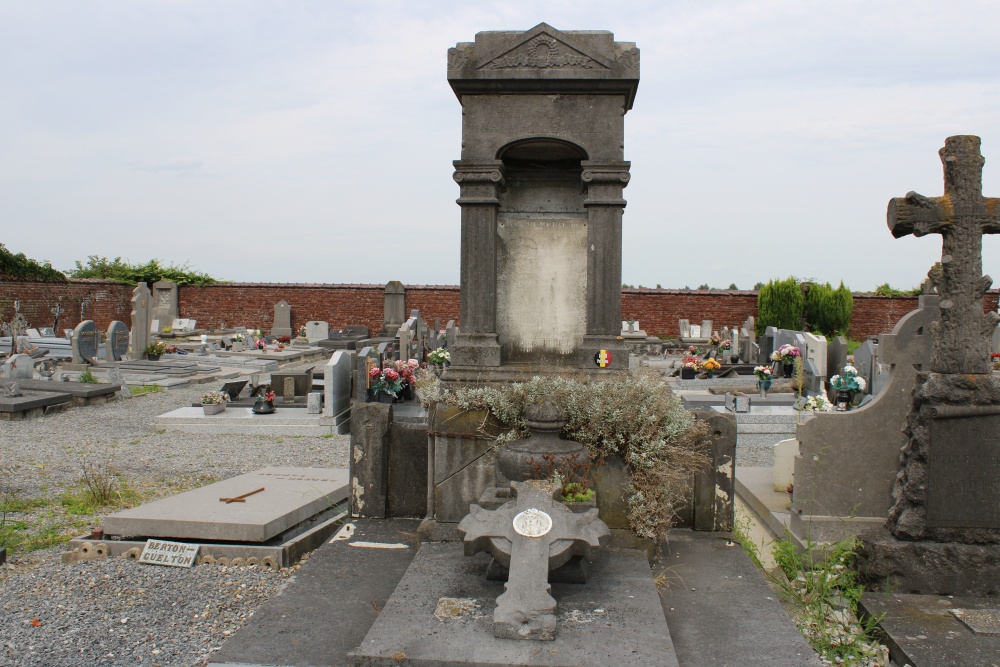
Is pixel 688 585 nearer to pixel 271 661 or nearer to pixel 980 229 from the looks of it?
pixel 271 661

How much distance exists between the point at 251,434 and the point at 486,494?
23.3ft

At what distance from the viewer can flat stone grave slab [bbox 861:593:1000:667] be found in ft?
10.6

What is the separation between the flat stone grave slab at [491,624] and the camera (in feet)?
8.42

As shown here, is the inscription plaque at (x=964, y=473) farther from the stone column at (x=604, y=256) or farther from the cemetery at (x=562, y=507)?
the stone column at (x=604, y=256)

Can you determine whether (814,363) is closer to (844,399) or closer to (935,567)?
(844,399)

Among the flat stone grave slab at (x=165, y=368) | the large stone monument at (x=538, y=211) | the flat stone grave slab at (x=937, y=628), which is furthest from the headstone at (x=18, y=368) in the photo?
the flat stone grave slab at (x=937, y=628)

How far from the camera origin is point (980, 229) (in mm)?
3992

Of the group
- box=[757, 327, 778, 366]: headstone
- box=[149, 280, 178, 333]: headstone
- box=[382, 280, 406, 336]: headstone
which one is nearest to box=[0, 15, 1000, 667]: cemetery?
box=[757, 327, 778, 366]: headstone

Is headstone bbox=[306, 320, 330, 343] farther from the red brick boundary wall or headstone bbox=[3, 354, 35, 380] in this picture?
headstone bbox=[3, 354, 35, 380]

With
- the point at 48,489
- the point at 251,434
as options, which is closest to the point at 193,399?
the point at 251,434

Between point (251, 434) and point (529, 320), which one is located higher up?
point (529, 320)

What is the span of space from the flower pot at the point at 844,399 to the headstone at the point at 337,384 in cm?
666

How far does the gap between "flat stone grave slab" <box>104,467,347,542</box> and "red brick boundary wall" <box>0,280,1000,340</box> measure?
20.8 meters

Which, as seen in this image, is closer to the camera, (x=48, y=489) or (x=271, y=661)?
(x=271, y=661)
